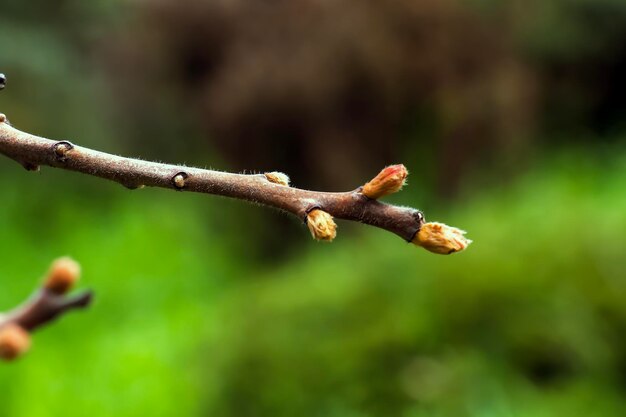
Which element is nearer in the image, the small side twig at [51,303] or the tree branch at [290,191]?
the tree branch at [290,191]

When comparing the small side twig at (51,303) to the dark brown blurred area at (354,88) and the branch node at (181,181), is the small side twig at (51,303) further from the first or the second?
the dark brown blurred area at (354,88)

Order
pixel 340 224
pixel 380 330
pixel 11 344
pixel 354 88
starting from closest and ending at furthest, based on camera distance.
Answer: pixel 11 344
pixel 380 330
pixel 340 224
pixel 354 88

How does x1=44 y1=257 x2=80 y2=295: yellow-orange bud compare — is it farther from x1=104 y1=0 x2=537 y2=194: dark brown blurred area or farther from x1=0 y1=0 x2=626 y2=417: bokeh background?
x1=104 y1=0 x2=537 y2=194: dark brown blurred area

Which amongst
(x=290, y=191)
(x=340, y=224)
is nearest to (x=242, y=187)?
(x=290, y=191)

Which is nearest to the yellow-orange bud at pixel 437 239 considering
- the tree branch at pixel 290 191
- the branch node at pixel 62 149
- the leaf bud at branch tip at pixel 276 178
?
the tree branch at pixel 290 191

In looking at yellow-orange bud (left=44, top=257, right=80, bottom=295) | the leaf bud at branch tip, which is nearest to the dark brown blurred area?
yellow-orange bud (left=44, top=257, right=80, bottom=295)

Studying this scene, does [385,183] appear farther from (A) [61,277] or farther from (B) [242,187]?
(A) [61,277]

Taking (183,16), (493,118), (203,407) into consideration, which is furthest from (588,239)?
(183,16)

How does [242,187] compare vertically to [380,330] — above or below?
below
